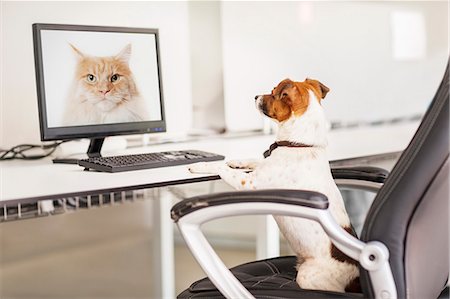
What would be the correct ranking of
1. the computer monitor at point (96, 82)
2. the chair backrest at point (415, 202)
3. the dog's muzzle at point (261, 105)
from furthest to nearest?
the computer monitor at point (96, 82) → the dog's muzzle at point (261, 105) → the chair backrest at point (415, 202)

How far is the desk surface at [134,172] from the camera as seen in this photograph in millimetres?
1535

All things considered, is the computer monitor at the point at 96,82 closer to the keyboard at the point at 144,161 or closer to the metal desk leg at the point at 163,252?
the keyboard at the point at 144,161

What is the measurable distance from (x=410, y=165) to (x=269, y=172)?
1.32 ft

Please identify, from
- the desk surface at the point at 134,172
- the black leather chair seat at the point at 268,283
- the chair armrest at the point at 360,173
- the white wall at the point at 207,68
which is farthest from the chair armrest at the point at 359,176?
the white wall at the point at 207,68

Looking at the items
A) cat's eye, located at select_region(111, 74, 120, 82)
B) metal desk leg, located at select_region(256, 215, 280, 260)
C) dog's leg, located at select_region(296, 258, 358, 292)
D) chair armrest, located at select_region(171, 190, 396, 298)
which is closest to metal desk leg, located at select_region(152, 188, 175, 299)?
metal desk leg, located at select_region(256, 215, 280, 260)

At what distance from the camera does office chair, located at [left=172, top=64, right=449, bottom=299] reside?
1252mm

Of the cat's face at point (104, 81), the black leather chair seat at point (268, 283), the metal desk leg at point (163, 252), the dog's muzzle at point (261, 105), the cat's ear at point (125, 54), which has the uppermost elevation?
the cat's ear at point (125, 54)

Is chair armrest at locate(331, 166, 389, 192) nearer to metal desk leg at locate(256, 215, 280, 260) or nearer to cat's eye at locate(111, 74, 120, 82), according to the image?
metal desk leg at locate(256, 215, 280, 260)

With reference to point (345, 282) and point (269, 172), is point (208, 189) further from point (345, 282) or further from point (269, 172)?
point (345, 282)

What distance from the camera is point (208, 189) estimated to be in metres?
2.37

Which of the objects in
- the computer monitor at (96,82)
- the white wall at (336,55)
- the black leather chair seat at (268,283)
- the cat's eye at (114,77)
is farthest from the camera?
the white wall at (336,55)

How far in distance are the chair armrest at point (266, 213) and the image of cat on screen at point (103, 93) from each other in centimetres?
86

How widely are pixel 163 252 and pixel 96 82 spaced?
92cm

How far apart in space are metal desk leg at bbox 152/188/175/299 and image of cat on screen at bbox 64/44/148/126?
2.16 ft
